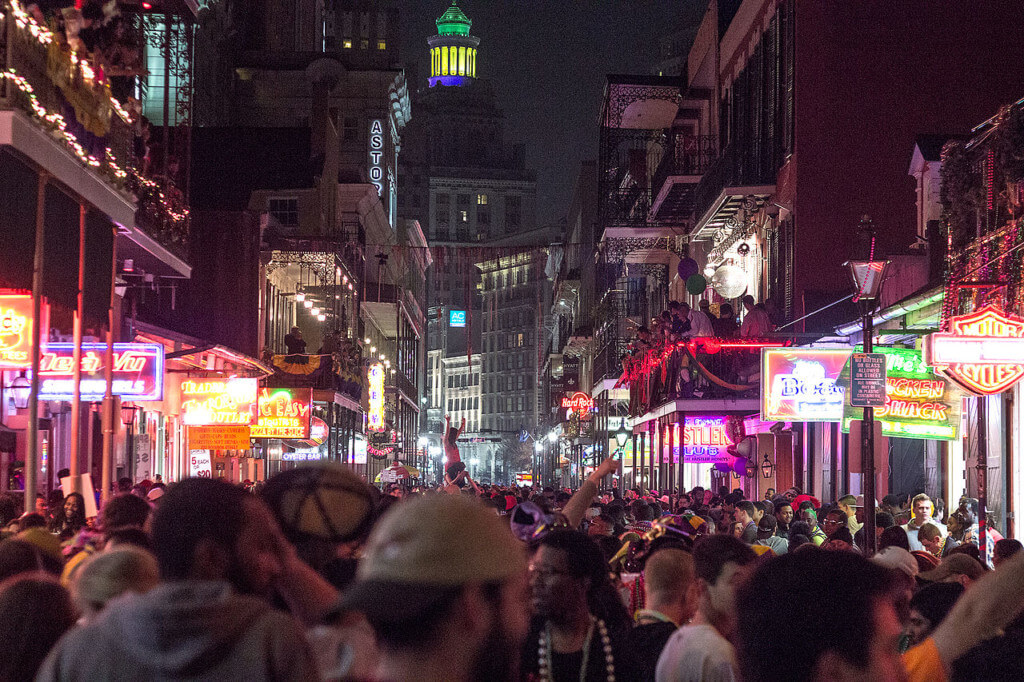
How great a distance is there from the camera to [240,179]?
42969 millimetres

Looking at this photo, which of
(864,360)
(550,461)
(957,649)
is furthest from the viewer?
(550,461)

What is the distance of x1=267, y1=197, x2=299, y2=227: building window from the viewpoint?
2106 inches

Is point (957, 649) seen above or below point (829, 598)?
below

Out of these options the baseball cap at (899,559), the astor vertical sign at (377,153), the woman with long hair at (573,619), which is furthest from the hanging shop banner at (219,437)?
the astor vertical sign at (377,153)

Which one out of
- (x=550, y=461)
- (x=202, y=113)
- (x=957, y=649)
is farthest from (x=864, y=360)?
→ (x=550, y=461)

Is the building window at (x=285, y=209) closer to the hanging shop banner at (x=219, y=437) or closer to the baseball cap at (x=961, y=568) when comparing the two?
the hanging shop banner at (x=219, y=437)

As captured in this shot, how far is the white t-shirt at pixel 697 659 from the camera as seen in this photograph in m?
4.32

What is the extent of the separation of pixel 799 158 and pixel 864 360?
550 inches

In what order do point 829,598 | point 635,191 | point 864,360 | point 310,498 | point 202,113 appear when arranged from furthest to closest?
point 202,113
point 635,191
point 864,360
point 310,498
point 829,598

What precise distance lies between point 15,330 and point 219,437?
12380 mm

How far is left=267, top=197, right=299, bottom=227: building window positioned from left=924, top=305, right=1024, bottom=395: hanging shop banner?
42.3 metres

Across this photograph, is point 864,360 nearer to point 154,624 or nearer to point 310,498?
point 310,498

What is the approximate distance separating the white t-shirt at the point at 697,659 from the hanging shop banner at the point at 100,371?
1328 cm

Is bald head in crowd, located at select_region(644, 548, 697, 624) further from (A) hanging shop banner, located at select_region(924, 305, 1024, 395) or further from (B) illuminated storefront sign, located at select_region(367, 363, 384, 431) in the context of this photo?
(B) illuminated storefront sign, located at select_region(367, 363, 384, 431)
